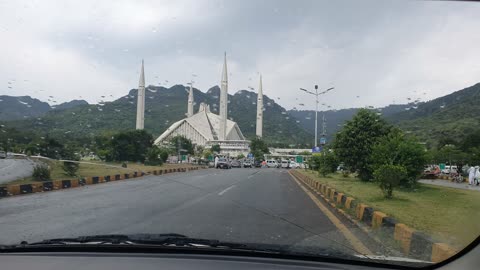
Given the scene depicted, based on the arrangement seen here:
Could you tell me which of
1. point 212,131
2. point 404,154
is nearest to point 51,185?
point 404,154

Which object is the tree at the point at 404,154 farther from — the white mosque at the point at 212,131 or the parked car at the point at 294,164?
the parked car at the point at 294,164

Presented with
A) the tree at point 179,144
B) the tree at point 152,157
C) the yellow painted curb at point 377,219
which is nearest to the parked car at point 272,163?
the tree at point 179,144

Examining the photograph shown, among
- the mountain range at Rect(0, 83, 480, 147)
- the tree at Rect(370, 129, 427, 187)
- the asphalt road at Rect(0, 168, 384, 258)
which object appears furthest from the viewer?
the tree at Rect(370, 129, 427, 187)

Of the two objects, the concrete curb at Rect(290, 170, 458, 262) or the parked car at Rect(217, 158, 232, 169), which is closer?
the concrete curb at Rect(290, 170, 458, 262)

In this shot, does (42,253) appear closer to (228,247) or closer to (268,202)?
(228,247)

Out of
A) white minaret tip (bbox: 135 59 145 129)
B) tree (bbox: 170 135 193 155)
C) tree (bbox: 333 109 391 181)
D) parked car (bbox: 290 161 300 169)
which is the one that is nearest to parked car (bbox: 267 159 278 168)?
parked car (bbox: 290 161 300 169)

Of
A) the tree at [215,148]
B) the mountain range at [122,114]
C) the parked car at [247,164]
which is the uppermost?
the tree at [215,148]

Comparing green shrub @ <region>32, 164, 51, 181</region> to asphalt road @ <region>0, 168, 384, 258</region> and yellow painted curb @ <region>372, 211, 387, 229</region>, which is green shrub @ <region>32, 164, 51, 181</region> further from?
yellow painted curb @ <region>372, 211, 387, 229</region>

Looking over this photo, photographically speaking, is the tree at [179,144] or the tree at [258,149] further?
the tree at [258,149]

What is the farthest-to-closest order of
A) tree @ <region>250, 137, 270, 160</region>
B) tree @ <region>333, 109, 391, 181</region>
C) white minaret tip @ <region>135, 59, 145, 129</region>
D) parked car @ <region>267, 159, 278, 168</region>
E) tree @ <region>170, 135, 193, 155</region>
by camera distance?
tree @ <region>250, 137, 270, 160</region>, parked car @ <region>267, 159, 278, 168</region>, tree @ <region>170, 135, 193, 155</region>, tree @ <region>333, 109, 391, 181</region>, white minaret tip @ <region>135, 59, 145, 129</region>
